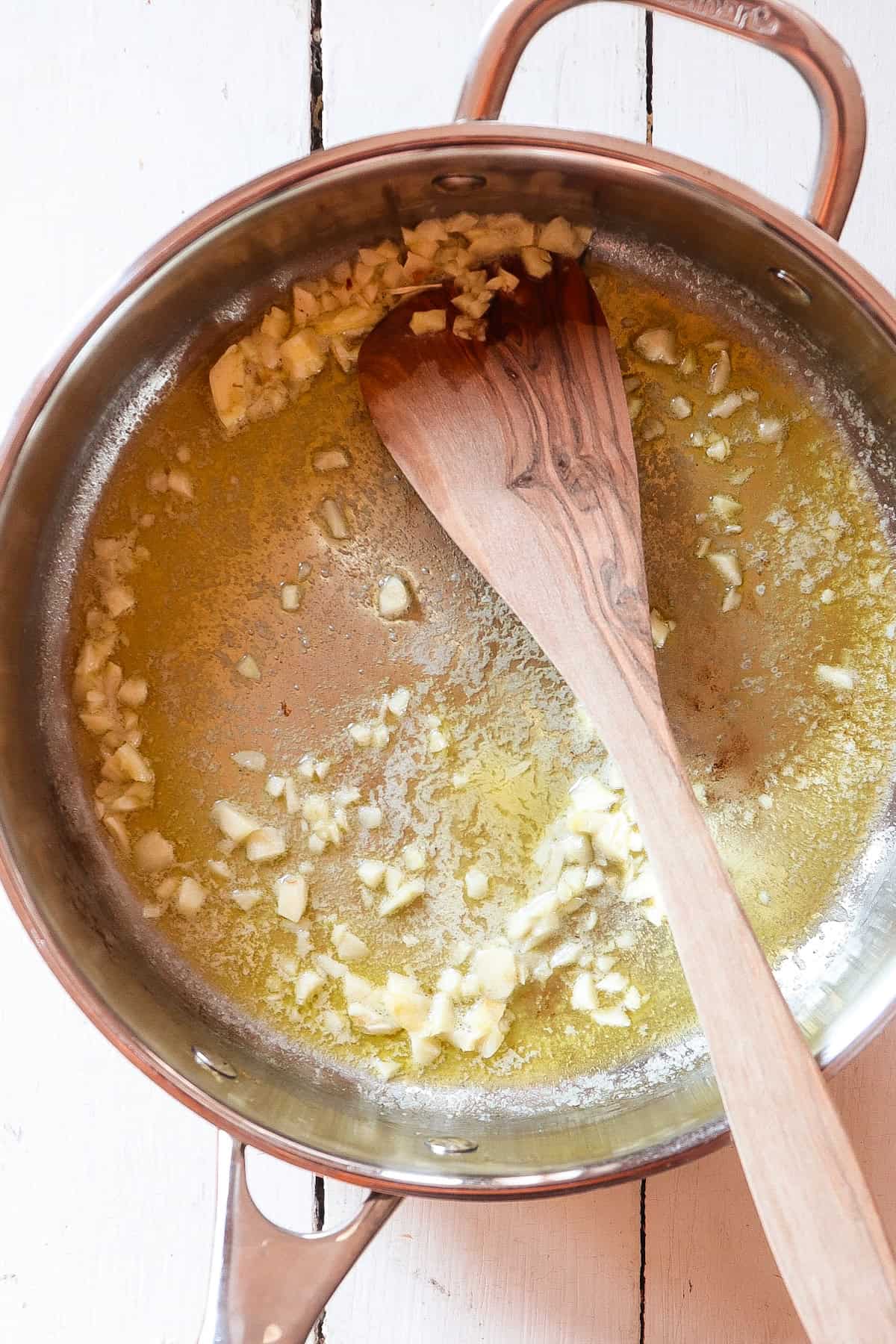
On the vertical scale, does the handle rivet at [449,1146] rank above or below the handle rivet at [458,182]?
below

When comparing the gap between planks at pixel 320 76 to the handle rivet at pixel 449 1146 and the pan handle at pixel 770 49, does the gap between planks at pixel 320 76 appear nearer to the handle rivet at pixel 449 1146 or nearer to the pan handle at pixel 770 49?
Answer: the pan handle at pixel 770 49

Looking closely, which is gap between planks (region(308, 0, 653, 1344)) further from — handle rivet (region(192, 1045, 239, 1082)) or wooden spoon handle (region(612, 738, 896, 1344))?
handle rivet (region(192, 1045, 239, 1082))

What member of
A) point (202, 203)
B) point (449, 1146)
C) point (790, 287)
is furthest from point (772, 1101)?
point (202, 203)

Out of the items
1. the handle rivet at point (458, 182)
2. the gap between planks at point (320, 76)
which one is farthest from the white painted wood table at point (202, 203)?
the handle rivet at point (458, 182)

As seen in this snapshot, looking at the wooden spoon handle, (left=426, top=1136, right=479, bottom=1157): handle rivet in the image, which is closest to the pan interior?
(left=426, top=1136, right=479, bottom=1157): handle rivet

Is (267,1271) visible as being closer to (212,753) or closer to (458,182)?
(212,753)

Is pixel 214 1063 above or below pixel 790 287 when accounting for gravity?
below

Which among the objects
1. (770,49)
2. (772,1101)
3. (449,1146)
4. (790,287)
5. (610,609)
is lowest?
(449,1146)
